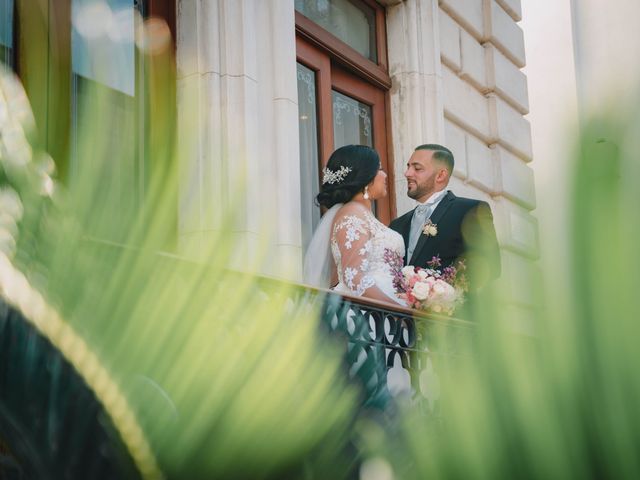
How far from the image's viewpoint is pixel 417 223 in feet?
21.8

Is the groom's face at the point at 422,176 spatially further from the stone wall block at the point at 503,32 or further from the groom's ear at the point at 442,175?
the stone wall block at the point at 503,32

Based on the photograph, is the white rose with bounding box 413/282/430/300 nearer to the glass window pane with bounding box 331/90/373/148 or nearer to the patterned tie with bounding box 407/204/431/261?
the patterned tie with bounding box 407/204/431/261

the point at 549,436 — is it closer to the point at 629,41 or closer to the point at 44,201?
the point at 629,41

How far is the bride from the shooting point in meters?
5.72

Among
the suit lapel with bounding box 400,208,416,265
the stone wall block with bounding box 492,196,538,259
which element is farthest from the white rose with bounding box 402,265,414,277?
the stone wall block with bounding box 492,196,538,259

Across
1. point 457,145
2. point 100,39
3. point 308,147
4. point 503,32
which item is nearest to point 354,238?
point 308,147

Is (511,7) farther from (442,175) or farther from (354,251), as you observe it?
(354,251)

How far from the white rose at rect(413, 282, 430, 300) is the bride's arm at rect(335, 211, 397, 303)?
71 centimetres

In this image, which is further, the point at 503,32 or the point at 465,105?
the point at 503,32

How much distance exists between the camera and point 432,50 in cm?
901

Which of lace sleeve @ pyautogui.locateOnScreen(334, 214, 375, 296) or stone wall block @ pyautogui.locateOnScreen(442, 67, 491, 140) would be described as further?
stone wall block @ pyautogui.locateOnScreen(442, 67, 491, 140)

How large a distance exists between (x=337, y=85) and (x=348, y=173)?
2285 mm

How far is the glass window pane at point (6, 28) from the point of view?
191 inches

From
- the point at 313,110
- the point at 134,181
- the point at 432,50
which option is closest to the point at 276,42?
the point at 313,110
